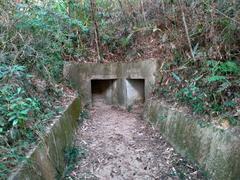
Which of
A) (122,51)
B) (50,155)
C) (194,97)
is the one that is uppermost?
(122,51)

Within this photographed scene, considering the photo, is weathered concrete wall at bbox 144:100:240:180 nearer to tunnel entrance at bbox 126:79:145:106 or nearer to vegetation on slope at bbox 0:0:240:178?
vegetation on slope at bbox 0:0:240:178

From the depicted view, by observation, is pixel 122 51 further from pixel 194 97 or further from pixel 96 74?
pixel 194 97

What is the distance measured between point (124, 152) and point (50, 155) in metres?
1.48

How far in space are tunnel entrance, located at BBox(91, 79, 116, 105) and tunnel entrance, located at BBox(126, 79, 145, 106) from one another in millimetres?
508

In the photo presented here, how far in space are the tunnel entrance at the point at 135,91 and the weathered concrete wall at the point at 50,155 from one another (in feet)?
7.59

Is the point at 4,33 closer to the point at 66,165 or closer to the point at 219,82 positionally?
the point at 66,165

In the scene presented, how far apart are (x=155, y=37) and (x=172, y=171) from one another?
151 inches

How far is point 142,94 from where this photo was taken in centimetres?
689

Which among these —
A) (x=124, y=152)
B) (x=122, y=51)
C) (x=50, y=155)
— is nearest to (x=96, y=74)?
(x=122, y=51)

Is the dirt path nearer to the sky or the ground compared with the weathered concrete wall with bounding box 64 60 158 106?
nearer to the ground

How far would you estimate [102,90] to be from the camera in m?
7.46

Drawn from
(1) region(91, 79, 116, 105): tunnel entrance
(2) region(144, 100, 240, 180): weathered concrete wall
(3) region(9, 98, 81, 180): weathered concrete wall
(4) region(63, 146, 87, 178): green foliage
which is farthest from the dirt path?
(1) region(91, 79, 116, 105): tunnel entrance

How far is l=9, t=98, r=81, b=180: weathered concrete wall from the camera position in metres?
2.49

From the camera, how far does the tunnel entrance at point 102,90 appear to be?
7.22 m
